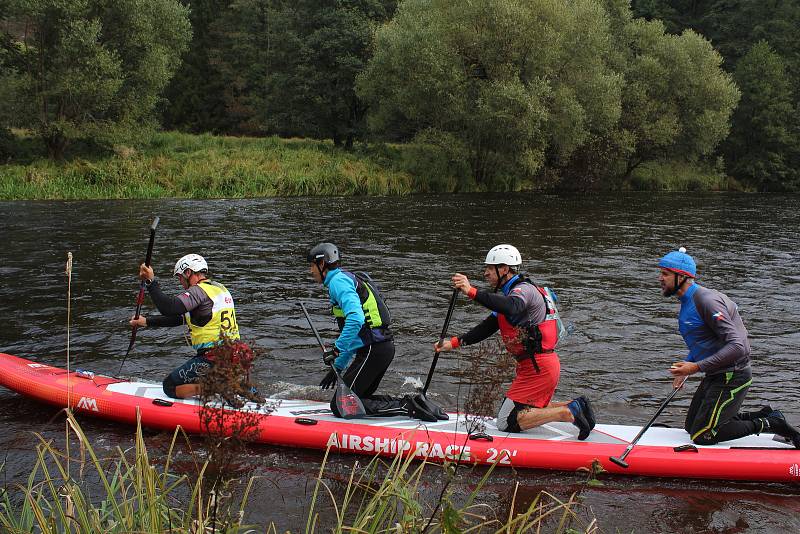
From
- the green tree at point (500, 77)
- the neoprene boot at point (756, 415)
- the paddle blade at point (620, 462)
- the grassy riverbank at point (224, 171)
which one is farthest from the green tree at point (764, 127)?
the paddle blade at point (620, 462)

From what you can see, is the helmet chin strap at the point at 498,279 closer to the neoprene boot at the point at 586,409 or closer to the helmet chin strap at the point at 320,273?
the neoprene boot at the point at 586,409

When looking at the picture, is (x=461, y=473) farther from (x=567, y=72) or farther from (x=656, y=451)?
(x=567, y=72)

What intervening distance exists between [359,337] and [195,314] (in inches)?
68.8

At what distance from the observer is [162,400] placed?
25.3ft

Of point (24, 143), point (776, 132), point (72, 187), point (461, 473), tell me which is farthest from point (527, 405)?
point (776, 132)

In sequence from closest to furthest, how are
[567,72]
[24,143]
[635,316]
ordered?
[635,316]
[24,143]
[567,72]

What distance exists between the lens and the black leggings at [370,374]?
24.2ft

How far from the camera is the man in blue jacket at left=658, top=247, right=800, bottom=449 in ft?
21.0

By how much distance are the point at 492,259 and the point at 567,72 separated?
3025 centimetres

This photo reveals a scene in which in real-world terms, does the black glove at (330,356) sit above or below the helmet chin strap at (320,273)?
below

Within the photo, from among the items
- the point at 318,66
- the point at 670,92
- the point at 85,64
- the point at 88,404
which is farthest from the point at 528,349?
the point at 318,66

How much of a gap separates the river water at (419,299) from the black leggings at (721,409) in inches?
17.1

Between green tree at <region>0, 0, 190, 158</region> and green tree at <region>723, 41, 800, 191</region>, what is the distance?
36775 millimetres

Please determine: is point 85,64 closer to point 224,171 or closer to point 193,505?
point 224,171
